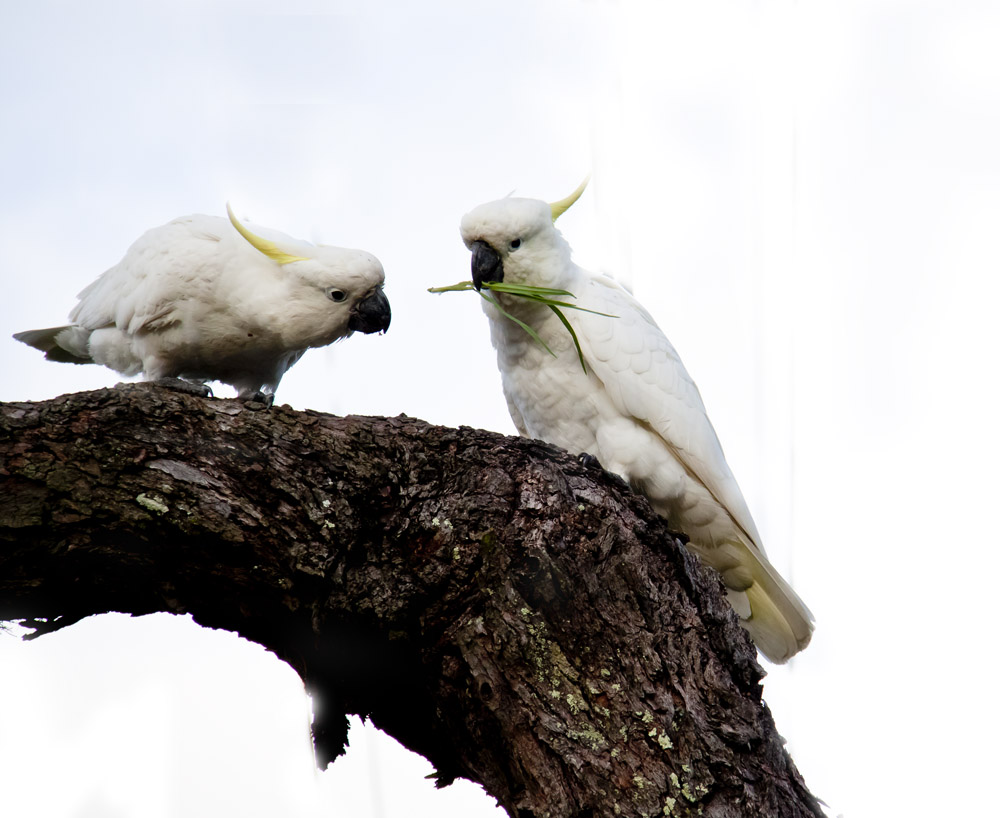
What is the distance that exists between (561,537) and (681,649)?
0.47 meters

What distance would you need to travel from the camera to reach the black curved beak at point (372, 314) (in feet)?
11.9

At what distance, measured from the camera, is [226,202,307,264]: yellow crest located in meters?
3.54

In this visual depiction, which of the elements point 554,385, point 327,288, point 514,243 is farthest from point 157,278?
point 554,385

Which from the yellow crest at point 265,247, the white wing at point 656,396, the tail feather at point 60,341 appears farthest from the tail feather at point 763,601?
the tail feather at point 60,341

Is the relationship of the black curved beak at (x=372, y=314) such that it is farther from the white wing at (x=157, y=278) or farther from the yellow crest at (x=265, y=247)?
the white wing at (x=157, y=278)

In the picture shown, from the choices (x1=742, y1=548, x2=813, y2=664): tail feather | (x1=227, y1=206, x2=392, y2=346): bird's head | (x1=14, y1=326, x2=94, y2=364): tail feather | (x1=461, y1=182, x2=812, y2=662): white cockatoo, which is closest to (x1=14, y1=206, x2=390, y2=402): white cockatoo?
(x1=227, y1=206, x2=392, y2=346): bird's head

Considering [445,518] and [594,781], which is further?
[445,518]

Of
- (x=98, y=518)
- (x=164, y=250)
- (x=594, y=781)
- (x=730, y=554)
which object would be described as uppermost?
(x=164, y=250)

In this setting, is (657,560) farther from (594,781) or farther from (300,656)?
(300,656)

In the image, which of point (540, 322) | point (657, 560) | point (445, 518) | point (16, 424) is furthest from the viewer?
point (540, 322)

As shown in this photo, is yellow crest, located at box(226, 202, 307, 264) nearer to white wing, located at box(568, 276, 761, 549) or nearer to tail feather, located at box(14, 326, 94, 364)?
tail feather, located at box(14, 326, 94, 364)

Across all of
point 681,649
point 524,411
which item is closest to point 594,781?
point 681,649

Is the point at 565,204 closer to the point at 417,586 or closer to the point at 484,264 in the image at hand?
the point at 484,264

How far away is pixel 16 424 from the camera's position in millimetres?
2328
